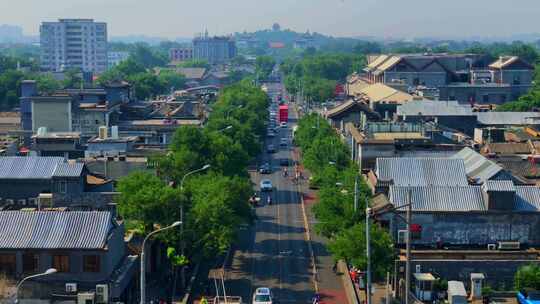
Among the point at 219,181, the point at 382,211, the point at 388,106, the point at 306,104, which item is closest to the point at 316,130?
the point at 388,106

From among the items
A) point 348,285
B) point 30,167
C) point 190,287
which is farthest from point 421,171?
point 30,167

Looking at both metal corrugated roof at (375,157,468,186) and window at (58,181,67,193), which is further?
metal corrugated roof at (375,157,468,186)

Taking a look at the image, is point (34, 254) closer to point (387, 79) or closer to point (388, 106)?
point (388, 106)

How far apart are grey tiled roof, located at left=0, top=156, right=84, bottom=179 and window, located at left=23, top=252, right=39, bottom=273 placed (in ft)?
42.5

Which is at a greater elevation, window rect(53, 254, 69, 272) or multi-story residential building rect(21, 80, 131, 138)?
multi-story residential building rect(21, 80, 131, 138)

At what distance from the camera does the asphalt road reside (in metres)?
48.7

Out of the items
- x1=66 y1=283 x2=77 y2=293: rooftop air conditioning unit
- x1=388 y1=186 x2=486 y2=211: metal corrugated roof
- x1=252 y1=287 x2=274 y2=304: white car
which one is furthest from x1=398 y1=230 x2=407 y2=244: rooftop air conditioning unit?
x1=66 y1=283 x2=77 y2=293: rooftop air conditioning unit

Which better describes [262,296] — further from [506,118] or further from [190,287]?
[506,118]

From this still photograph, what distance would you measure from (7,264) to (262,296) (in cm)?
1241

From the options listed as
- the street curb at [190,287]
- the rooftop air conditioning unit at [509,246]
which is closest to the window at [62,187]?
the street curb at [190,287]

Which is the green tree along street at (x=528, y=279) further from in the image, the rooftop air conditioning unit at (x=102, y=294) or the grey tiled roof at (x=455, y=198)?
the rooftop air conditioning unit at (x=102, y=294)

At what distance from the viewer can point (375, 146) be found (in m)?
64.3

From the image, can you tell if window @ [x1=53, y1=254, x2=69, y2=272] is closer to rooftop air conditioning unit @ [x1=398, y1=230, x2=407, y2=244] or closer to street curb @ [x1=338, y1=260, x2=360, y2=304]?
street curb @ [x1=338, y1=260, x2=360, y2=304]

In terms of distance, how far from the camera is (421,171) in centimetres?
5488
